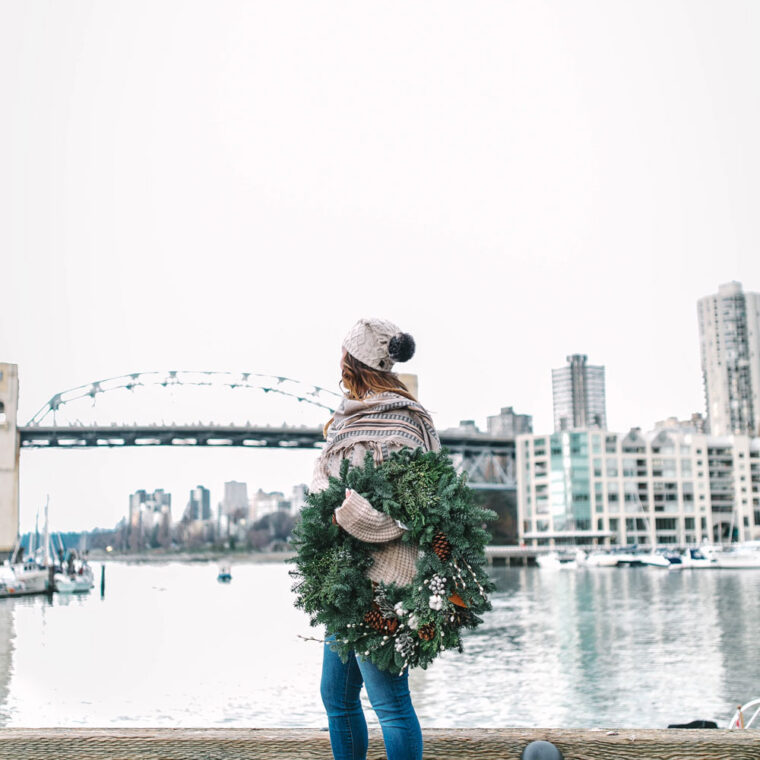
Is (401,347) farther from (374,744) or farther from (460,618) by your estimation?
(374,744)

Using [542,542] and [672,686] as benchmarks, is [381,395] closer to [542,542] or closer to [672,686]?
[672,686]

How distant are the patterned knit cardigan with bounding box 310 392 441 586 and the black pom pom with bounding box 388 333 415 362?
133 millimetres

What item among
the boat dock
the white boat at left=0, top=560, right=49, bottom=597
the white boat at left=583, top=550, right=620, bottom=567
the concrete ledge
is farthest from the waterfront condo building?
the concrete ledge

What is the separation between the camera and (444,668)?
20.2m

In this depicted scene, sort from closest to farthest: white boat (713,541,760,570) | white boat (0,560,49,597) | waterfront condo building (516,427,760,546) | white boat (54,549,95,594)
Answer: white boat (0,560,49,597), white boat (54,549,95,594), white boat (713,541,760,570), waterfront condo building (516,427,760,546)

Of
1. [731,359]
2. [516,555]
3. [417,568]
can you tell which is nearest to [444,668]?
[417,568]

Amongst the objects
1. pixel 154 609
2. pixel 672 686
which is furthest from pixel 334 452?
pixel 154 609

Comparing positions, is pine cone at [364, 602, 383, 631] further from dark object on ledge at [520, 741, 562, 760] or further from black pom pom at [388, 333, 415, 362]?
black pom pom at [388, 333, 415, 362]

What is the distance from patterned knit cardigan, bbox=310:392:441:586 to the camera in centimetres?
283

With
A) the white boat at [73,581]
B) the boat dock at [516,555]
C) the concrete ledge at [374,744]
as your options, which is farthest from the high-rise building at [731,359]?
the concrete ledge at [374,744]

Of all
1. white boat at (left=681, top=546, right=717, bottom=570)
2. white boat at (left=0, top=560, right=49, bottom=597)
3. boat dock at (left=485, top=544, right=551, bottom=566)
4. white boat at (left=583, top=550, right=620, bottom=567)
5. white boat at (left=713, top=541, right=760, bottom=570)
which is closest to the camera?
white boat at (left=0, top=560, right=49, bottom=597)

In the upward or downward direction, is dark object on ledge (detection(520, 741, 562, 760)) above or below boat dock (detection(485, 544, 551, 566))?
above

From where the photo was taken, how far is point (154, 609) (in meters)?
45.7

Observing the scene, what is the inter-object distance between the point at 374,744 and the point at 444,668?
1756cm
